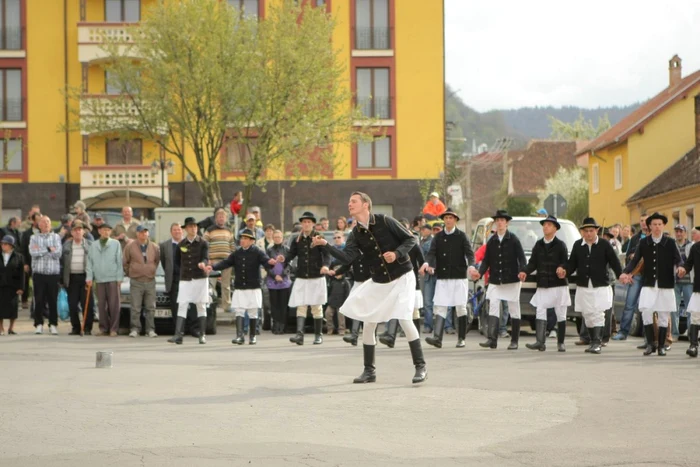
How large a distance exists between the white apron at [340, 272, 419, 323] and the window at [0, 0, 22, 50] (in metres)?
44.0

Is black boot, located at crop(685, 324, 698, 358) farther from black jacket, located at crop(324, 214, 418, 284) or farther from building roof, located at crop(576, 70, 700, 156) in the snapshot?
building roof, located at crop(576, 70, 700, 156)

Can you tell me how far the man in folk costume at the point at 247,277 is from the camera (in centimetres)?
1955

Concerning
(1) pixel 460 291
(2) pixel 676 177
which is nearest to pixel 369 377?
(1) pixel 460 291

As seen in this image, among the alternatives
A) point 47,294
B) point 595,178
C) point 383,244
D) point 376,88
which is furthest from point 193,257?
point 595,178

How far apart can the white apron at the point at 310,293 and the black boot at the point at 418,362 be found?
22.2 feet

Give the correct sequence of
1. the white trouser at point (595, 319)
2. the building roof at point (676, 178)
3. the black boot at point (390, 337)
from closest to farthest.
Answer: the black boot at point (390, 337)
the white trouser at point (595, 319)
the building roof at point (676, 178)

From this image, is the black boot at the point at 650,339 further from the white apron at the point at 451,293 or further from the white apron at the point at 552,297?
the white apron at the point at 451,293

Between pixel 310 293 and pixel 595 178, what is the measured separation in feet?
136

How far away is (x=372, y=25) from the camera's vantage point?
54.9m

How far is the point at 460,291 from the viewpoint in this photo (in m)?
18.5

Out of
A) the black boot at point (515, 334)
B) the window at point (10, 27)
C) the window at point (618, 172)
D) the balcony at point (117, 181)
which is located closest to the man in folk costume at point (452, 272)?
the black boot at point (515, 334)

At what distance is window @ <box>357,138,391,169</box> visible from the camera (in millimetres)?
55281

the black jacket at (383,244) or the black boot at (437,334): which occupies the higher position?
the black jacket at (383,244)

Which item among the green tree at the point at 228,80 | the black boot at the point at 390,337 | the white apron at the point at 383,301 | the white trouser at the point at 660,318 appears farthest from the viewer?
the green tree at the point at 228,80
